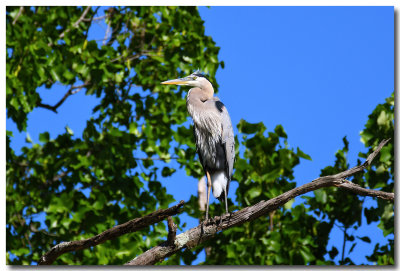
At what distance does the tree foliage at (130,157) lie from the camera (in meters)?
3.48

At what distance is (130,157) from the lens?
4145 mm

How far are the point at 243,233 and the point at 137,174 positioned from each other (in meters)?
0.97

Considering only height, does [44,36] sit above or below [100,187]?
above

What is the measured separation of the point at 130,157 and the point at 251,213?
6.88ft

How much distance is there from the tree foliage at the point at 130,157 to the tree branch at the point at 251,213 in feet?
3.67

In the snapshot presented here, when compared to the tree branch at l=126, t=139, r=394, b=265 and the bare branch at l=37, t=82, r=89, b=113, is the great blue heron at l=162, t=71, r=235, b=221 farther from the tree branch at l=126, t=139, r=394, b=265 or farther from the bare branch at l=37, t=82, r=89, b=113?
the bare branch at l=37, t=82, r=89, b=113

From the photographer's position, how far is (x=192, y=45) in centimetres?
418

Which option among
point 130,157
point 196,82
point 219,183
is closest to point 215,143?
point 219,183

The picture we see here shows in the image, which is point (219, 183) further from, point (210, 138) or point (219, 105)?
point (219, 105)

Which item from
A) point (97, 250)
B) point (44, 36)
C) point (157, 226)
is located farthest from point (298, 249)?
point (44, 36)

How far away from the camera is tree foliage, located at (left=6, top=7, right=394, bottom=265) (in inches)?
137
